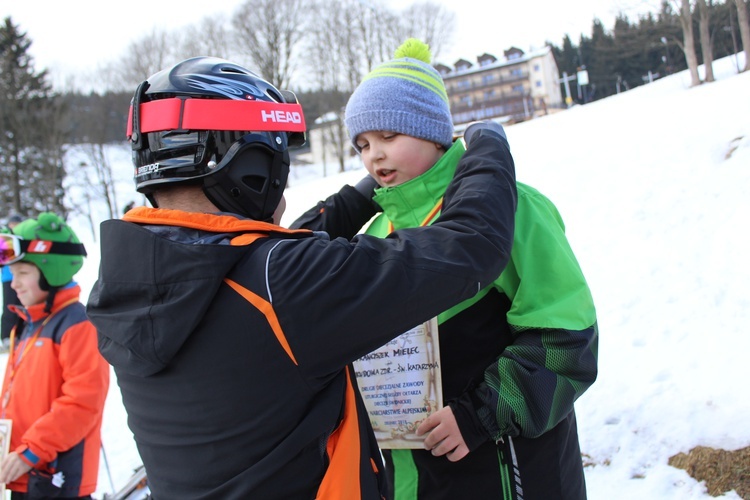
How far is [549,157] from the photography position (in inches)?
475

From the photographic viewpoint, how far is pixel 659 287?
6.21 meters

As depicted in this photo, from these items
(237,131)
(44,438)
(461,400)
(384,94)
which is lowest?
(44,438)

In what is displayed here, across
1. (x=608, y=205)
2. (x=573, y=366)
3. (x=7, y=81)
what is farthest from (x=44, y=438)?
(x=7, y=81)

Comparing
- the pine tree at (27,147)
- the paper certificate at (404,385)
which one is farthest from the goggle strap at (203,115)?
the pine tree at (27,147)

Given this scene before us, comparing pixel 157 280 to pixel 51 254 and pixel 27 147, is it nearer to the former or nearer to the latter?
pixel 51 254

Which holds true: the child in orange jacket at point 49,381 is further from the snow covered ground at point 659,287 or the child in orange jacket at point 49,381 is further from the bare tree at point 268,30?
the bare tree at point 268,30

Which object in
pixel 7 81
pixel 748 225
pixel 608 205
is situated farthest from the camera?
pixel 7 81

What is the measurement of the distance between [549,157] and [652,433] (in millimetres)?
8818

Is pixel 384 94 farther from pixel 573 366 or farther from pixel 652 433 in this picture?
pixel 652 433

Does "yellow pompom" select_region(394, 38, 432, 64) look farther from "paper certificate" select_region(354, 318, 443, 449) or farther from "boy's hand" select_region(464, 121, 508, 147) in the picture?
"paper certificate" select_region(354, 318, 443, 449)

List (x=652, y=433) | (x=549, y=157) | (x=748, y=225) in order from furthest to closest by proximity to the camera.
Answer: (x=549, y=157)
(x=748, y=225)
(x=652, y=433)

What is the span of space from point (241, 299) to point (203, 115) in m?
0.51

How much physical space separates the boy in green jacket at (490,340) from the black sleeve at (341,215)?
0.38m

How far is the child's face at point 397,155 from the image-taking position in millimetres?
2057
